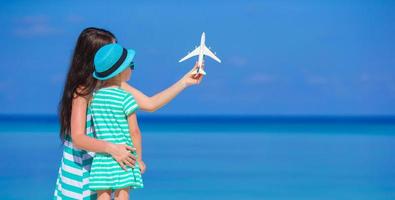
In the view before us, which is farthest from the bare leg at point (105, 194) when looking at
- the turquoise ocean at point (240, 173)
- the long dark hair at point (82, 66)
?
the turquoise ocean at point (240, 173)

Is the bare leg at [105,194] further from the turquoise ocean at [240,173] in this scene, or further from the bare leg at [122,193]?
the turquoise ocean at [240,173]

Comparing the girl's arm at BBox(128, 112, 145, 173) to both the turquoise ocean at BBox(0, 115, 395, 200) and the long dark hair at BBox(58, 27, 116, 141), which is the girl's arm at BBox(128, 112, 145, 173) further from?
the turquoise ocean at BBox(0, 115, 395, 200)

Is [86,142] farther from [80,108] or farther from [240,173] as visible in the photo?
[240,173]

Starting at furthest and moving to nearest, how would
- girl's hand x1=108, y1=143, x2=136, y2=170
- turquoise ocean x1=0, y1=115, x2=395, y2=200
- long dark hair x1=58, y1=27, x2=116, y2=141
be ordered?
turquoise ocean x1=0, y1=115, x2=395, y2=200 < long dark hair x1=58, y1=27, x2=116, y2=141 < girl's hand x1=108, y1=143, x2=136, y2=170

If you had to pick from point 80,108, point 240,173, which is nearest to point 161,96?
point 80,108

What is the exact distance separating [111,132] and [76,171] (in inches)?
→ 10.0

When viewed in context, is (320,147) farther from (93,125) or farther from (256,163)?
(93,125)

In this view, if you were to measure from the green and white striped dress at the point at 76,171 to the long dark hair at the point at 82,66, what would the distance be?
0.08 m

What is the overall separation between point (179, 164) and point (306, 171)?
5.22 ft

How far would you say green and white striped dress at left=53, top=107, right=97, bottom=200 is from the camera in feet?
10.3

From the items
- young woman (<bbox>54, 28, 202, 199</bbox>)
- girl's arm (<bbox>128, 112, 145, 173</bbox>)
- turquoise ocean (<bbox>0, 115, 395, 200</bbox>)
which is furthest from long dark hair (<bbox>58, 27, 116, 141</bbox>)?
turquoise ocean (<bbox>0, 115, 395, 200</bbox>)

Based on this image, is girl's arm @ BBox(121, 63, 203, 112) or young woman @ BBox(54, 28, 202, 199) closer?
young woman @ BBox(54, 28, 202, 199)

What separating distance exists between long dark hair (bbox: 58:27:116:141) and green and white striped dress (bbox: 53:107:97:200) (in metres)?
0.08

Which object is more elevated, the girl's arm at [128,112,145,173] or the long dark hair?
the long dark hair
